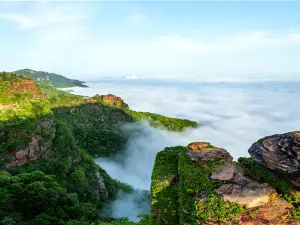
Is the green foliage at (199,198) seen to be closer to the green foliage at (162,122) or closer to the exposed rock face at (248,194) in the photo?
the exposed rock face at (248,194)

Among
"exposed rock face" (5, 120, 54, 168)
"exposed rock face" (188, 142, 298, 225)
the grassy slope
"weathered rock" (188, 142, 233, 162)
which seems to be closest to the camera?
"exposed rock face" (188, 142, 298, 225)

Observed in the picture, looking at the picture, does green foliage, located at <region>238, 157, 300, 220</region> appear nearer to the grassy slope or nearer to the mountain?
the mountain

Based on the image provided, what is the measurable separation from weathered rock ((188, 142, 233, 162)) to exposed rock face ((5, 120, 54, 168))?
34.6m

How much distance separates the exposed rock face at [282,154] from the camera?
1605 cm

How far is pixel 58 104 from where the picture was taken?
119375mm

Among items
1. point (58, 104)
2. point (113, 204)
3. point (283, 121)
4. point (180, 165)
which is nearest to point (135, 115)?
point (58, 104)

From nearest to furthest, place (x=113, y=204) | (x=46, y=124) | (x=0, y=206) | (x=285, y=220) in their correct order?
(x=285, y=220) < (x=0, y=206) < (x=46, y=124) < (x=113, y=204)

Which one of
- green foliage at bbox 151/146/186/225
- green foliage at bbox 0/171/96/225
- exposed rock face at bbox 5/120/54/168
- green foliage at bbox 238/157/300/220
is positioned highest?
green foliage at bbox 238/157/300/220

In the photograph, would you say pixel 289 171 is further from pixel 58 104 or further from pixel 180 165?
pixel 58 104

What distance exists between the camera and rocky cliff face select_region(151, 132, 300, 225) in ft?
53.7

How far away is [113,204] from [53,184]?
1078 inches

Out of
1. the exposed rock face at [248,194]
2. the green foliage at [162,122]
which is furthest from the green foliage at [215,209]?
the green foliage at [162,122]

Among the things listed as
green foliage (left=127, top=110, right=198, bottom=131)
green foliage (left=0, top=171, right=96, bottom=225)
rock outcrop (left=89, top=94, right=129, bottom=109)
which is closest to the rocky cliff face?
green foliage (left=0, top=171, right=96, bottom=225)

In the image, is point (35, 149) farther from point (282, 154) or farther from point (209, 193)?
point (282, 154)
